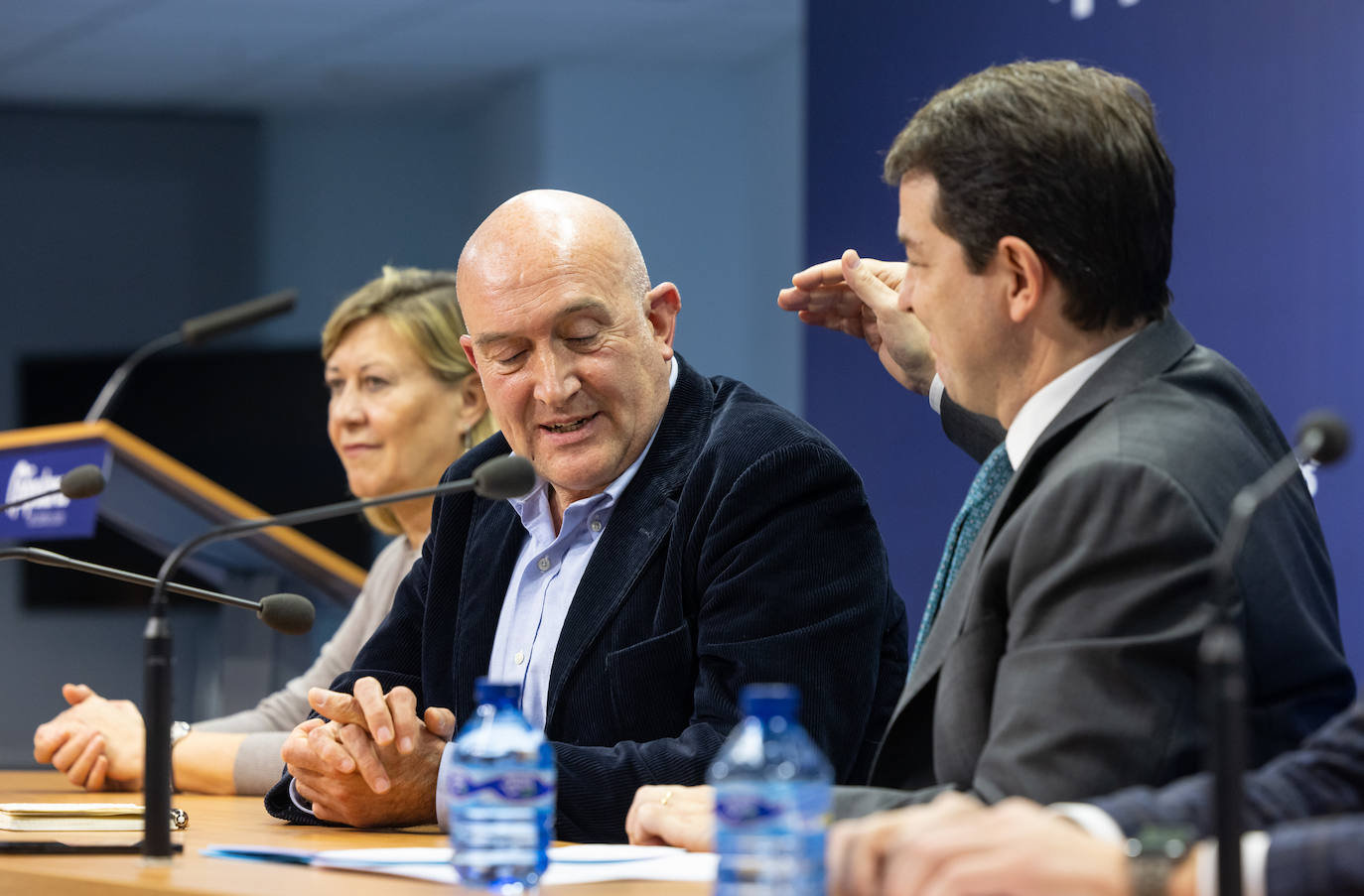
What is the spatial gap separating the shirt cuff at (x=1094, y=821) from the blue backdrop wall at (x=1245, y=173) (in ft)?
5.37

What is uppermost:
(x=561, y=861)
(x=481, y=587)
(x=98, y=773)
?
(x=481, y=587)

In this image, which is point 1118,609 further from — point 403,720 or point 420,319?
point 420,319

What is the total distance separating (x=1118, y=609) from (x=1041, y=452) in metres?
0.24

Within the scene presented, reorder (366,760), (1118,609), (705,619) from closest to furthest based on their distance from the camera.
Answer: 1. (1118,609)
2. (366,760)
3. (705,619)

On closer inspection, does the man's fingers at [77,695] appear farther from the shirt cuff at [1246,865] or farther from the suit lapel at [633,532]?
the shirt cuff at [1246,865]

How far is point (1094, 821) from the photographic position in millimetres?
1226

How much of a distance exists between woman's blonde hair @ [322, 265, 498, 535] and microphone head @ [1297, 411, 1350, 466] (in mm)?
2291

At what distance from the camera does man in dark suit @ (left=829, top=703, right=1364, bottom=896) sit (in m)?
1.15

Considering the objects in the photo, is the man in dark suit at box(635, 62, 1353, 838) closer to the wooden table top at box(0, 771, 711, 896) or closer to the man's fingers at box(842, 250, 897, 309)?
the wooden table top at box(0, 771, 711, 896)

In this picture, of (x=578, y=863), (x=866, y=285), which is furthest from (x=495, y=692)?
(x=866, y=285)

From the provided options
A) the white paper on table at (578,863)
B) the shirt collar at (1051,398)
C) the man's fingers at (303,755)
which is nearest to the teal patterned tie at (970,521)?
the shirt collar at (1051,398)

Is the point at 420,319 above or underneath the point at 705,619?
above

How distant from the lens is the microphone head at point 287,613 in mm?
1939

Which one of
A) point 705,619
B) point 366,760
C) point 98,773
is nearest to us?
point 366,760
